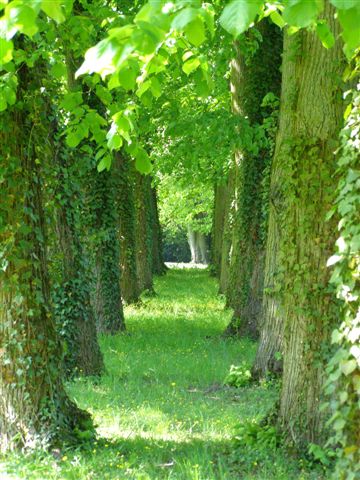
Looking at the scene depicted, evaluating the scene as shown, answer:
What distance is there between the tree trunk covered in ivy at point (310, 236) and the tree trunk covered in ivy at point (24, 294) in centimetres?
233

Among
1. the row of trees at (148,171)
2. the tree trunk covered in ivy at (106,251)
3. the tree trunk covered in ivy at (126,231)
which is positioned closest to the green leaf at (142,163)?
the row of trees at (148,171)

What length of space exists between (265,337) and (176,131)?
14.9ft

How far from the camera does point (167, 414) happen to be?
8.29m

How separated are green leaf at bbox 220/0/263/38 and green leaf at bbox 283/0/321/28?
14cm

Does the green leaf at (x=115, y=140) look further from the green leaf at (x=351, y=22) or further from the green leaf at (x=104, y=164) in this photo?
the green leaf at (x=351, y=22)

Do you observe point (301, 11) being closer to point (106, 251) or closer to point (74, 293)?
point (74, 293)

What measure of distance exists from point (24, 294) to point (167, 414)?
9.36 ft

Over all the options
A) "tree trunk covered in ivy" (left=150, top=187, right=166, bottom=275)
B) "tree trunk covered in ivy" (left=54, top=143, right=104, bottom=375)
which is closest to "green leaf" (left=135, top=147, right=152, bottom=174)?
"tree trunk covered in ivy" (left=54, top=143, right=104, bottom=375)

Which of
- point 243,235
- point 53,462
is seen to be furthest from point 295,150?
point 243,235

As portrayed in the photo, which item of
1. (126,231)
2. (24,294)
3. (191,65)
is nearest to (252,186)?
(126,231)

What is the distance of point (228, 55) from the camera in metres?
12.6

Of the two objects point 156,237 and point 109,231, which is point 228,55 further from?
point 156,237

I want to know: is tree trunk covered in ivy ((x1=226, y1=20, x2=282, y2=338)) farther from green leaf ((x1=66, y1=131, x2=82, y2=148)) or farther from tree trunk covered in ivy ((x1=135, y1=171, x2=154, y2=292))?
tree trunk covered in ivy ((x1=135, y1=171, x2=154, y2=292))

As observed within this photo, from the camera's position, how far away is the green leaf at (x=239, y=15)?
239 centimetres
